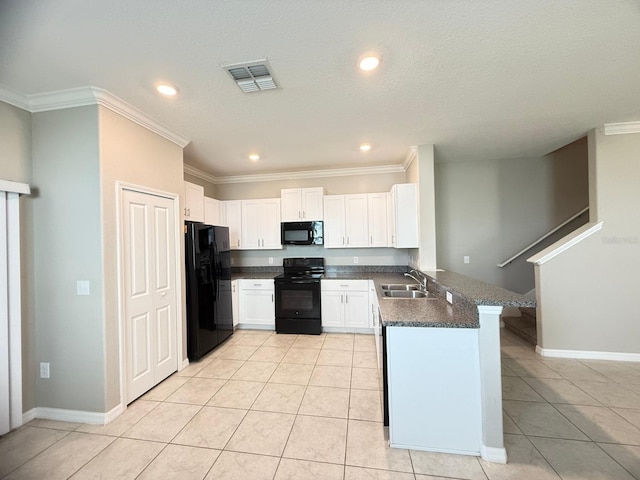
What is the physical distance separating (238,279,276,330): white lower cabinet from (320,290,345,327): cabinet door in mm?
802

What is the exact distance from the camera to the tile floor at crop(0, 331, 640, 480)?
1547 millimetres

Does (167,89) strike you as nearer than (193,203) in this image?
Yes

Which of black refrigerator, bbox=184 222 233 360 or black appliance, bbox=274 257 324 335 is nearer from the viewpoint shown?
black refrigerator, bbox=184 222 233 360

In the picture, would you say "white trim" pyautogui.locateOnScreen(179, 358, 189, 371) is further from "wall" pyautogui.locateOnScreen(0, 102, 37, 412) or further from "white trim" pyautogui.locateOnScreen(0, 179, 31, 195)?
"white trim" pyautogui.locateOnScreen(0, 179, 31, 195)

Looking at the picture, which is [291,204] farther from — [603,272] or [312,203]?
[603,272]

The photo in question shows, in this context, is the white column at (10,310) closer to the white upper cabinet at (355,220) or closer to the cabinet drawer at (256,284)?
the cabinet drawer at (256,284)

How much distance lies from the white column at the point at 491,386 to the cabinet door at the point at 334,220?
262 centimetres

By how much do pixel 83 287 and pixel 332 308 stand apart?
283 centimetres

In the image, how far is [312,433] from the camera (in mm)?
A: 1853

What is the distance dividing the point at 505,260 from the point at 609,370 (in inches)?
67.9

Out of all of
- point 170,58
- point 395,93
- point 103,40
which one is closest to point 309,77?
point 395,93

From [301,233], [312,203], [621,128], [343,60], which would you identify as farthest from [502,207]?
[343,60]

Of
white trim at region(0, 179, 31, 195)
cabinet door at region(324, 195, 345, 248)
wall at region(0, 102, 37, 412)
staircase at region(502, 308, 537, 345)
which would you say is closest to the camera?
white trim at region(0, 179, 31, 195)

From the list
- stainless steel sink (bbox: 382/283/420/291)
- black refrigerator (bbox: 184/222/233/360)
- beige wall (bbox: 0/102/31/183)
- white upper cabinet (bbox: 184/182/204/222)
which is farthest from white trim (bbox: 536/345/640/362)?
beige wall (bbox: 0/102/31/183)
